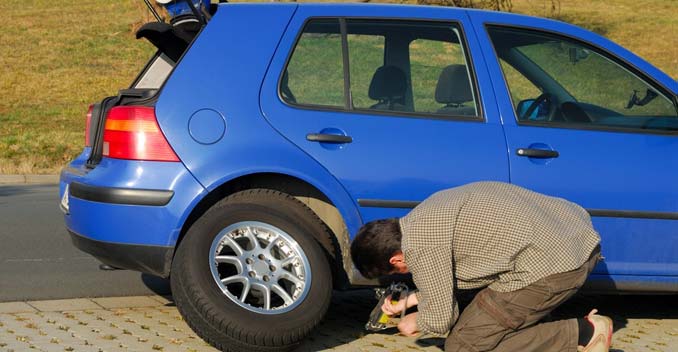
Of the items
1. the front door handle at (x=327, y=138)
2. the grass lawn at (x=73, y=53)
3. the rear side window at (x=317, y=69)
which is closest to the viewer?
the front door handle at (x=327, y=138)

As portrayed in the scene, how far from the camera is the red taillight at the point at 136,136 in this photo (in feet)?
16.9

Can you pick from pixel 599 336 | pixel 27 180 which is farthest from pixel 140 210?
pixel 27 180

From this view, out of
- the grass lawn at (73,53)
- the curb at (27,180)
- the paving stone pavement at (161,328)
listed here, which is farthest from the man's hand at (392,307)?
the grass lawn at (73,53)

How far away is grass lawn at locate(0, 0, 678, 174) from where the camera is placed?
58.5ft

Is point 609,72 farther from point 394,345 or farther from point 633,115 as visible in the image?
point 394,345

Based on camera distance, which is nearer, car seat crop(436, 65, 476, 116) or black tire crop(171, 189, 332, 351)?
black tire crop(171, 189, 332, 351)

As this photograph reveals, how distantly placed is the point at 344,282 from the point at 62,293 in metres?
2.15

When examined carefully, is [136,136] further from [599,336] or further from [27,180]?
[27,180]

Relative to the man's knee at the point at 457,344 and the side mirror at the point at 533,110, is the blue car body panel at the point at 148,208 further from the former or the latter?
the side mirror at the point at 533,110

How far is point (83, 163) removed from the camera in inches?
233

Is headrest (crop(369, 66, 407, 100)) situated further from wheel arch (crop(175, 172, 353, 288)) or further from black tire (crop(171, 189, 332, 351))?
black tire (crop(171, 189, 332, 351))

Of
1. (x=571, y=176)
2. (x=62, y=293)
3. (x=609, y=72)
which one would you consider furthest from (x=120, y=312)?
(x=609, y=72)

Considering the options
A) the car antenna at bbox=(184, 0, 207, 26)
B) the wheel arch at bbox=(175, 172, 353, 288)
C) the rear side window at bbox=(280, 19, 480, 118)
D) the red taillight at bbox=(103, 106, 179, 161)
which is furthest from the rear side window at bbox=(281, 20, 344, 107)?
the red taillight at bbox=(103, 106, 179, 161)

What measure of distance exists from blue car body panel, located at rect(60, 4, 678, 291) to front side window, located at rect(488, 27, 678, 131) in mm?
133
